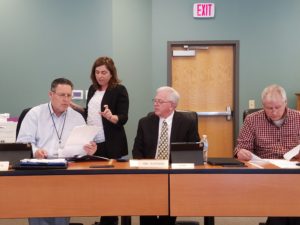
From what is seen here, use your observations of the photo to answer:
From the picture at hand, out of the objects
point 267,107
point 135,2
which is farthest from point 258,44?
point 267,107

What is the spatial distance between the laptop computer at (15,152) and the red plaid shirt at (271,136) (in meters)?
1.44

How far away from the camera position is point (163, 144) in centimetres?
285

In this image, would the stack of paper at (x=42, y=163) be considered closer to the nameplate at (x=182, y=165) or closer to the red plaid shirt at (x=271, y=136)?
the nameplate at (x=182, y=165)

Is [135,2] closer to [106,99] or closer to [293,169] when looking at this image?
[106,99]

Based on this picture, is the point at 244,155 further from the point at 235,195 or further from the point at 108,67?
the point at 108,67

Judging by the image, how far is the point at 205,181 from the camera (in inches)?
82.2

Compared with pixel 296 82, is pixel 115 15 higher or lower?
higher

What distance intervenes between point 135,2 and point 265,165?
3.29m

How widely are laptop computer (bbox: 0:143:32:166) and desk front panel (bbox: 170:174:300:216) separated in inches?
36.6

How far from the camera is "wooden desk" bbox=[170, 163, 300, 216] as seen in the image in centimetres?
207

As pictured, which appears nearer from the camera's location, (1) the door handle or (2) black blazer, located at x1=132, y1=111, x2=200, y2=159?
(2) black blazer, located at x1=132, y1=111, x2=200, y2=159

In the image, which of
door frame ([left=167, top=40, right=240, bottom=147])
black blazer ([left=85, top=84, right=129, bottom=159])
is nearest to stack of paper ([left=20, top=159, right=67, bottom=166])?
black blazer ([left=85, top=84, right=129, bottom=159])

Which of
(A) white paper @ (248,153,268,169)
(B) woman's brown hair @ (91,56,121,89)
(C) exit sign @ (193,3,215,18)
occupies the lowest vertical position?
(A) white paper @ (248,153,268,169)

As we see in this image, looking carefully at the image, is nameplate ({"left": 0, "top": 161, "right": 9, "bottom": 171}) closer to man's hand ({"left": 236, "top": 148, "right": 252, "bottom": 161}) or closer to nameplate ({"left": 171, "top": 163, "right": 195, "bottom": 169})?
nameplate ({"left": 171, "top": 163, "right": 195, "bottom": 169})
